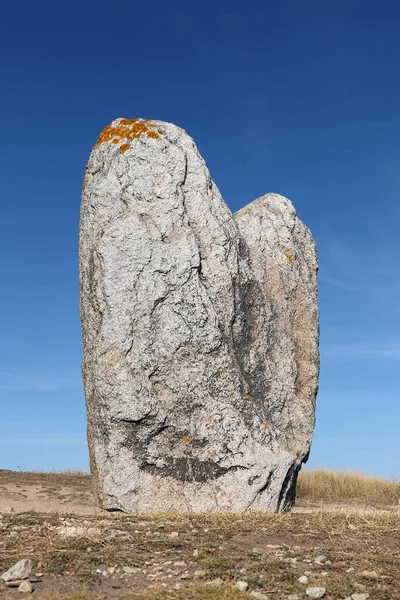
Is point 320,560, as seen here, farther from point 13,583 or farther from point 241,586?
point 13,583

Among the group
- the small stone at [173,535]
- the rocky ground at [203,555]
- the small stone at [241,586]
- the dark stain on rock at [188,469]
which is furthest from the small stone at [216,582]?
the dark stain on rock at [188,469]

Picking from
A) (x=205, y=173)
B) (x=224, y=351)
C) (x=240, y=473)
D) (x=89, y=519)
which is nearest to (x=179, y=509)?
(x=240, y=473)

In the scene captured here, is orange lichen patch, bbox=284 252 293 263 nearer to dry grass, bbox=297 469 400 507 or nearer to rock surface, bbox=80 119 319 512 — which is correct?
rock surface, bbox=80 119 319 512

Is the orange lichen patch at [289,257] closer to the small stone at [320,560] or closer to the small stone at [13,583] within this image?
the small stone at [320,560]

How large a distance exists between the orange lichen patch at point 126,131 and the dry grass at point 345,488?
33.2ft

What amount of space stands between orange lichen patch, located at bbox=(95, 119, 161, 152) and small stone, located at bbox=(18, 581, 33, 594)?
7952mm

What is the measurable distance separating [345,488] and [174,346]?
36.0ft

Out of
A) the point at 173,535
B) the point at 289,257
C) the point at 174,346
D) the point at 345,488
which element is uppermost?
the point at 289,257

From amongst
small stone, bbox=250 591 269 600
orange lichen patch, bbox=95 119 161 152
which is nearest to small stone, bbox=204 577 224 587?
small stone, bbox=250 591 269 600

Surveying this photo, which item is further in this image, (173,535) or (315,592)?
(173,535)

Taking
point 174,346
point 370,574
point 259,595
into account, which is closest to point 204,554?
point 259,595

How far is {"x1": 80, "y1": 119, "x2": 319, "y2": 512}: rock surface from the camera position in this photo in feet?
35.2

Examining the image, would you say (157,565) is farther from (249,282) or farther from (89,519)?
(249,282)

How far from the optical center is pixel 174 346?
10789 mm
